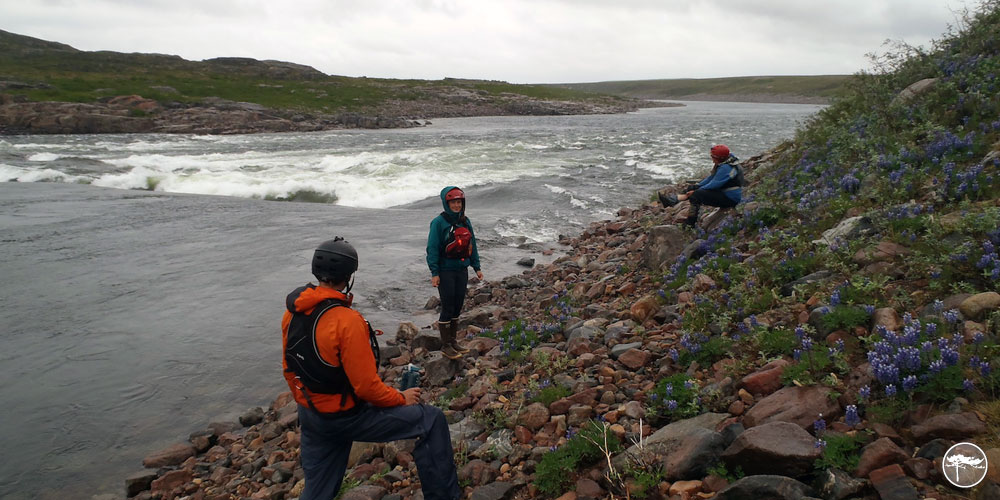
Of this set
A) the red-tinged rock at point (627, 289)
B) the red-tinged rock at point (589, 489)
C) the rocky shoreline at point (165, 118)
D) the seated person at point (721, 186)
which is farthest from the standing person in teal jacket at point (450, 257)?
the rocky shoreline at point (165, 118)

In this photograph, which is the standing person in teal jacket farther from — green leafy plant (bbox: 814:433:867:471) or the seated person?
green leafy plant (bbox: 814:433:867:471)

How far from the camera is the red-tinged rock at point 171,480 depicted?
6.17 m

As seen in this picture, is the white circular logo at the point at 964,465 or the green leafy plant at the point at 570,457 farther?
the green leafy plant at the point at 570,457

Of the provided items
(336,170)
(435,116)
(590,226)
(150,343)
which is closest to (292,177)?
(336,170)

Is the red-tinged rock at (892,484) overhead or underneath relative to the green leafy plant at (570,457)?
overhead

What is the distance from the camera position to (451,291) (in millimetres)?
8141

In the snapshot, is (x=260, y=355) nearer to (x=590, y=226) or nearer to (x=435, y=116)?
(x=590, y=226)

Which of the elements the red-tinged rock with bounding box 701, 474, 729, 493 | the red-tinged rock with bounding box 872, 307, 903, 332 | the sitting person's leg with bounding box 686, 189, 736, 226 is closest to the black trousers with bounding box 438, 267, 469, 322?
the sitting person's leg with bounding box 686, 189, 736, 226

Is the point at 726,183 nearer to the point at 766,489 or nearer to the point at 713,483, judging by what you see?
the point at 713,483

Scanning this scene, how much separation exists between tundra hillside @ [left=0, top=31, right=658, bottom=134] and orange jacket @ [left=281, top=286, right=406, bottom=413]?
60.3m

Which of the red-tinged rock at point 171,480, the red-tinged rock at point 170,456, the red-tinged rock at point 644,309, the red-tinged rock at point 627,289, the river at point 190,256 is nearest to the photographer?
the red-tinged rock at point 171,480

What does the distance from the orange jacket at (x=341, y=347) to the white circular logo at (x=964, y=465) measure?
3534 millimetres

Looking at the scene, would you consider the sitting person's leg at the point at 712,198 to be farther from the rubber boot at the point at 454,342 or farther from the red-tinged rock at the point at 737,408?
the red-tinged rock at the point at 737,408

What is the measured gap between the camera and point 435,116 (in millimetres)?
87375
